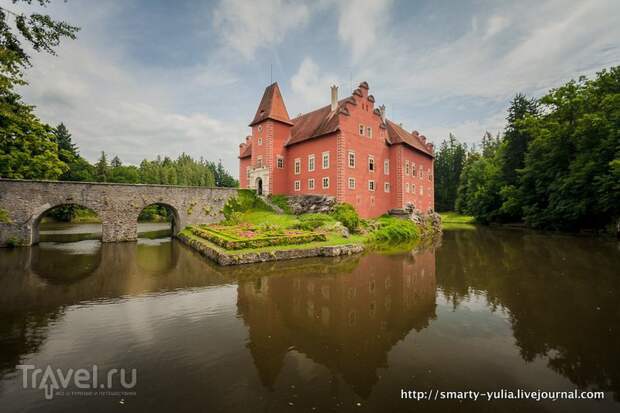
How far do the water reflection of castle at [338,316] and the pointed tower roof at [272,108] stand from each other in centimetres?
2376

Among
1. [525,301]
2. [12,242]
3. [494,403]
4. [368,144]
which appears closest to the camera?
[494,403]

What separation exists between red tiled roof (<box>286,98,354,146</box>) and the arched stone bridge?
33.5 feet

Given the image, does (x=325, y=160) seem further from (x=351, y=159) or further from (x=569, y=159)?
(x=569, y=159)

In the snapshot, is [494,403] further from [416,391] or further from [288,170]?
[288,170]

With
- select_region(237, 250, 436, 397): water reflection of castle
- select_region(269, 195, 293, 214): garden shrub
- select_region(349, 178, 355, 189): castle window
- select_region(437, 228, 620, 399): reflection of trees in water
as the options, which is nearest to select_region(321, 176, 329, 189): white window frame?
select_region(349, 178, 355, 189): castle window

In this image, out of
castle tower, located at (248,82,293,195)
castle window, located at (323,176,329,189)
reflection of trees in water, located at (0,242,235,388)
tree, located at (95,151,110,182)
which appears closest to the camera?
reflection of trees in water, located at (0,242,235,388)

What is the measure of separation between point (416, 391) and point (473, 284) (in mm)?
8574

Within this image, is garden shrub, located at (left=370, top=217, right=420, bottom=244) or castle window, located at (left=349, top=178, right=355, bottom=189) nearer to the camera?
garden shrub, located at (left=370, top=217, right=420, bottom=244)

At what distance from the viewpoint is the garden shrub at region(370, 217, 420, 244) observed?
2524 centimetres

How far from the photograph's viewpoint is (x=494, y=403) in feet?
14.9

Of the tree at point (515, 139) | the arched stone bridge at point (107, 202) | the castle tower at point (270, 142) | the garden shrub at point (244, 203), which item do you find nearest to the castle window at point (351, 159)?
the castle tower at point (270, 142)

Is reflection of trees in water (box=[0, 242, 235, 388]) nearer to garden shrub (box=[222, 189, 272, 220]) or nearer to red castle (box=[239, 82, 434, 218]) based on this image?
garden shrub (box=[222, 189, 272, 220])

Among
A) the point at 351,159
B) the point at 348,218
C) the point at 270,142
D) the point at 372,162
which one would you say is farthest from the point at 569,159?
the point at 270,142

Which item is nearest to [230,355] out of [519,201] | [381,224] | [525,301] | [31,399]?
[31,399]
